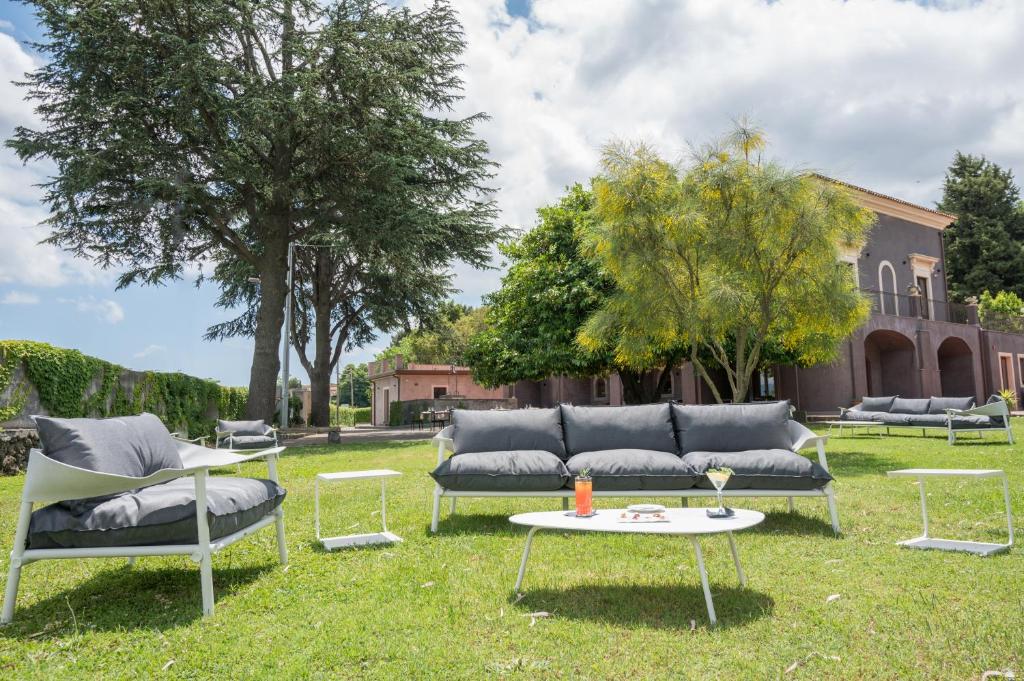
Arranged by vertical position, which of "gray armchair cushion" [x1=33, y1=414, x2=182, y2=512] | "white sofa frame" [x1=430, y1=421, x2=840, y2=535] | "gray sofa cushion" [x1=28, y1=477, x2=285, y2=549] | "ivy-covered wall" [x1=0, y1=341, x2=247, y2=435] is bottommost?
"white sofa frame" [x1=430, y1=421, x2=840, y2=535]

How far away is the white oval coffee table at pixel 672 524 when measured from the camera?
311 cm

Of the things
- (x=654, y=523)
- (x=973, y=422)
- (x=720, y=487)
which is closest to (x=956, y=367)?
(x=973, y=422)

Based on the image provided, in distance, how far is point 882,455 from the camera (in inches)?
407

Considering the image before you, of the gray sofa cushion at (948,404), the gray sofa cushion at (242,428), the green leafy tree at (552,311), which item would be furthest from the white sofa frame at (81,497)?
the gray sofa cushion at (948,404)

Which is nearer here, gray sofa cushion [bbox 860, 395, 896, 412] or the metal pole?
gray sofa cushion [bbox 860, 395, 896, 412]

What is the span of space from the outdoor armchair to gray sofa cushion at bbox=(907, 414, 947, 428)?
41.5 ft

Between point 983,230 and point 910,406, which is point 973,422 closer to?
point 910,406

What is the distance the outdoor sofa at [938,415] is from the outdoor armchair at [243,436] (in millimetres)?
11933

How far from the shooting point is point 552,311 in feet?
62.0

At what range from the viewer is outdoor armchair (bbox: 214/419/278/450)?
11.9m

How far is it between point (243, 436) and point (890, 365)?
21538 millimetres

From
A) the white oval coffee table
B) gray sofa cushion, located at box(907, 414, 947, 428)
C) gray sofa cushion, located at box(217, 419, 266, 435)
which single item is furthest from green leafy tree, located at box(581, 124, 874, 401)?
the white oval coffee table

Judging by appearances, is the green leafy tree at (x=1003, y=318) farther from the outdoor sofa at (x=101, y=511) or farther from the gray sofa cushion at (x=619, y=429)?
the outdoor sofa at (x=101, y=511)

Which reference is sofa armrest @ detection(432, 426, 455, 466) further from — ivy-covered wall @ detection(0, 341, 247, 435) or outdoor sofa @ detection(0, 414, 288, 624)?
ivy-covered wall @ detection(0, 341, 247, 435)
